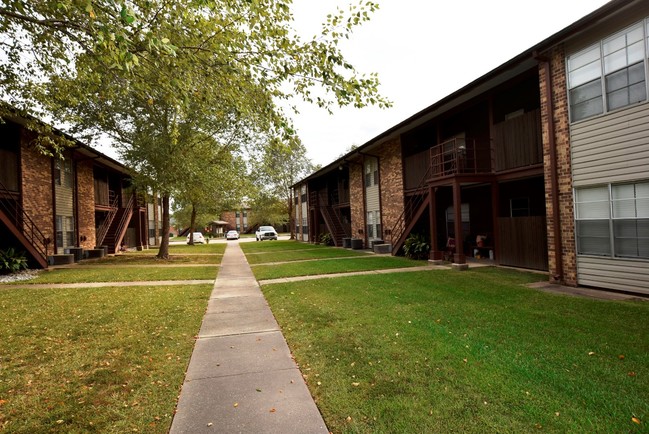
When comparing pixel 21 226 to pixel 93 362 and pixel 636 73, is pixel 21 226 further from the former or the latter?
pixel 636 73

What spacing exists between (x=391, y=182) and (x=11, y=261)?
17632mm

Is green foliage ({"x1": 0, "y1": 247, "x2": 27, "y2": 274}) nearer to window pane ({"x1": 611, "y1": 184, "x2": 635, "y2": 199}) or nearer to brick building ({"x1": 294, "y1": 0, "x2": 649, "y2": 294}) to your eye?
brick building ({"x1": 294, "y1": 0, "x2": 649, "y2": 294})

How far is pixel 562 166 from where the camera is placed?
30.3ft

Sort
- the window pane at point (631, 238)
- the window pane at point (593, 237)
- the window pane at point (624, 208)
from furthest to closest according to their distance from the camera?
the window pane at point (593, 237) < the window pane at point (624, 208) < the window pane at point (631, 238)

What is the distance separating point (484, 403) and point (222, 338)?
4013 mm

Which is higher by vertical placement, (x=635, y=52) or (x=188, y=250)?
(x=635, y=52)

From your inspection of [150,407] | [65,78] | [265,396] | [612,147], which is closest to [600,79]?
[612,147]

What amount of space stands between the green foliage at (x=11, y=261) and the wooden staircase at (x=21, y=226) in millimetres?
423

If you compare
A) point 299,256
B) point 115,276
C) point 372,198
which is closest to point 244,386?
point 115,276

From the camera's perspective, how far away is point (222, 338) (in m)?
5.80

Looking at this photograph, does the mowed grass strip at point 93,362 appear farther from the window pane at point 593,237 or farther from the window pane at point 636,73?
the window pane at point 636,73

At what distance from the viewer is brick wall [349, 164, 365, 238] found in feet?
78.3

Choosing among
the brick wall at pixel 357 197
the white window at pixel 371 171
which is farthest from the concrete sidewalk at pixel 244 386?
the brick wall at pixel 357 197

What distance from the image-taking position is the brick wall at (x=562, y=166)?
9.10 m
